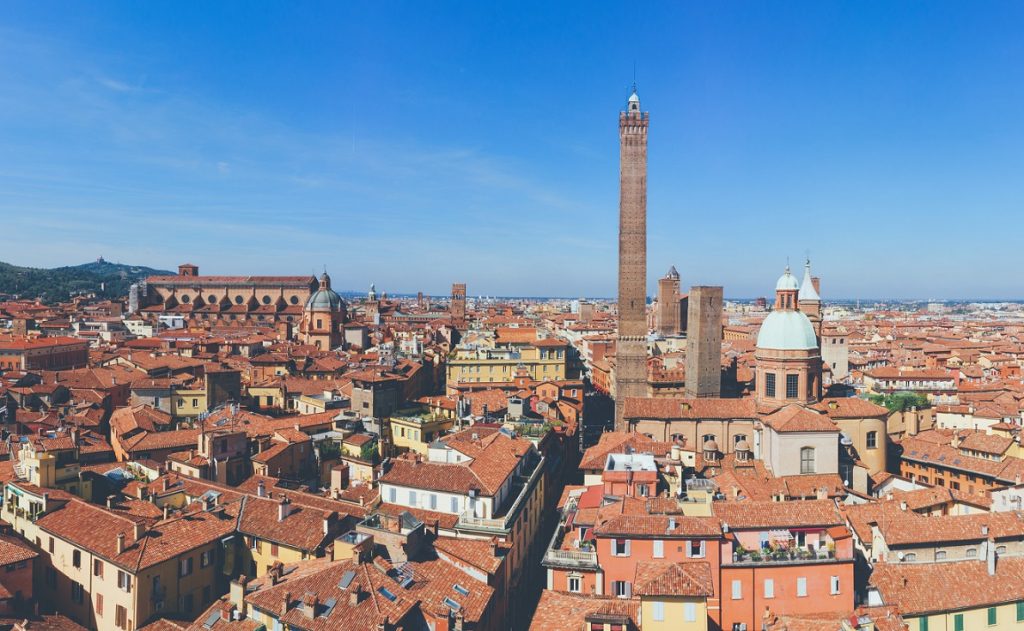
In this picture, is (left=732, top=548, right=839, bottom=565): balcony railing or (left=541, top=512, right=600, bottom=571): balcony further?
(left=541, top=512, right=600, bottom=571): balcony

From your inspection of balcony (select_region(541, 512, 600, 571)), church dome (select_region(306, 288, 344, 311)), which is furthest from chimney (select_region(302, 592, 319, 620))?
church dome (select_region(306, 288, 344, 311))

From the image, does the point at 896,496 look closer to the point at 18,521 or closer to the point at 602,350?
the point at 18,521

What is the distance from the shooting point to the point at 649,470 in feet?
103

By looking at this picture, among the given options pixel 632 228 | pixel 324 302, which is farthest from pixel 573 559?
pixel 324 302

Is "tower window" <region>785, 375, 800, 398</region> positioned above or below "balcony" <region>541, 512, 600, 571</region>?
above

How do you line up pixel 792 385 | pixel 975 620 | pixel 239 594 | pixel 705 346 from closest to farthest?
pixel 239 594 < pixel 975 620 < pixel 792 385 < pixel 705 346

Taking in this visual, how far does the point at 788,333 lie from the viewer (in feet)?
144

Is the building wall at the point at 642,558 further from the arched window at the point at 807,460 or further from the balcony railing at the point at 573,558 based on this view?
the arched window at the point at 807,460

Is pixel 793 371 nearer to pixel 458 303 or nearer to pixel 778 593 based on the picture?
pixel 778 593

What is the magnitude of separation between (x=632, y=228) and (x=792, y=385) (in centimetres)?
2222

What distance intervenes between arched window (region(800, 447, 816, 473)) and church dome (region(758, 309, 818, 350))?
7.60 meters

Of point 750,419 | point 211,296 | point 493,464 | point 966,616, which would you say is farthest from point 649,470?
point 211,296

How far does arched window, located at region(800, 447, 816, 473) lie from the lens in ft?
126

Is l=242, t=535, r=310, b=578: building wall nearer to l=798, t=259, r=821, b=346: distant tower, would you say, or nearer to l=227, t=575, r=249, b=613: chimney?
l=227, t=575, r=249, b=613: chimney
